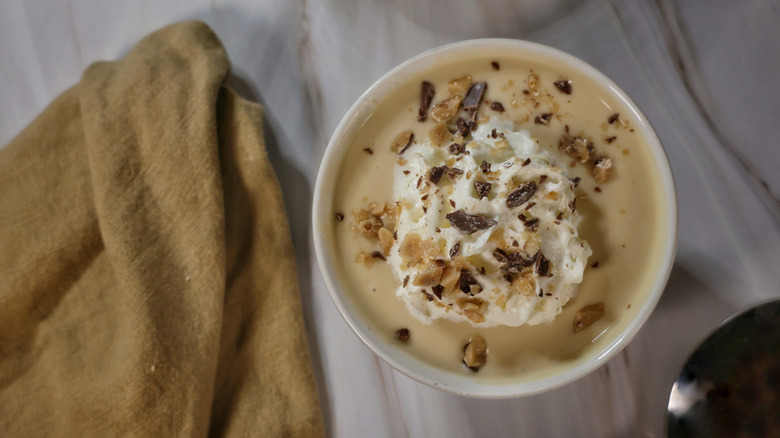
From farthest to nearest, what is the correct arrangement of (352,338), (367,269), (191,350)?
(352,338) → (191,350) → (367,269)

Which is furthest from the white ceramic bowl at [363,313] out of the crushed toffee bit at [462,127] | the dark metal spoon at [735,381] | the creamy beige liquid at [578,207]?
the dark metal spoon at [735,381]

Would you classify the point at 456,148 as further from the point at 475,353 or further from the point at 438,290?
the point at 475,353

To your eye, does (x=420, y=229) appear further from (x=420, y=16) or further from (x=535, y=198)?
(x=420, y=16)

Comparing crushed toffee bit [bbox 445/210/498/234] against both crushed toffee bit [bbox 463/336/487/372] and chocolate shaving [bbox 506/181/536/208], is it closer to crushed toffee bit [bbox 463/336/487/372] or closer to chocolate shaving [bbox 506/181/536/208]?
chocolate shaving [bbox 506/181/536/208]

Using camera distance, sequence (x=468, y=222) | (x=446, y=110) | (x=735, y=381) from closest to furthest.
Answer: (x=468, y=222) < (x=446, y=110) < (x=735, y=381)

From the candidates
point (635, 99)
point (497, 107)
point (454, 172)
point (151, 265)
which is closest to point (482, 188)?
point (454, 172)

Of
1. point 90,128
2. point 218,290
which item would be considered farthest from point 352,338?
point 90,128

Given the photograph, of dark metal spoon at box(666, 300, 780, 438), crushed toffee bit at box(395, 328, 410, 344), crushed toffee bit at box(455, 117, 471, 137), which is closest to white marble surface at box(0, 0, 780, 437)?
dark metal spoon at box(666, 300, 780, 438)
